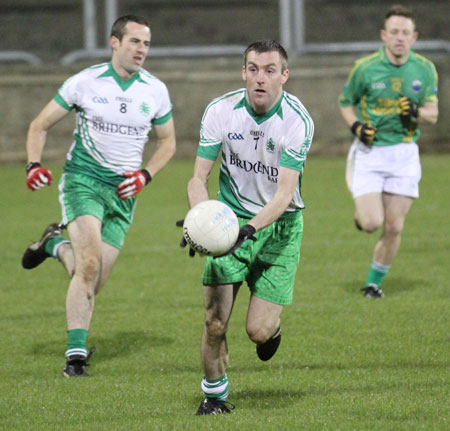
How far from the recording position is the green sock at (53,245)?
7691 millimetres

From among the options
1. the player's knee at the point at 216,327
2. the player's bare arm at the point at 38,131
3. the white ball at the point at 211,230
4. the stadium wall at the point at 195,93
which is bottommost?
Answer: the player's knee at the point at 216,327

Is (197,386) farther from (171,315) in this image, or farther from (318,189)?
(318,189)

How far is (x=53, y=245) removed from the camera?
7.73 metres

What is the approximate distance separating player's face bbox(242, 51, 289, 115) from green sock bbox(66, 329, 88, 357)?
7.31ft

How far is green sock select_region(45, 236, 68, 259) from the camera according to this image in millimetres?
7691

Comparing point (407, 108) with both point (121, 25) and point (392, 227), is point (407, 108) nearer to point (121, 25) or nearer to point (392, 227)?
point (392, 227)

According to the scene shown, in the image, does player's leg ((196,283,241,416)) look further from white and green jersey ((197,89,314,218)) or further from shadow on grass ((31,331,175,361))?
shadow on grass ((31,331,175,361))

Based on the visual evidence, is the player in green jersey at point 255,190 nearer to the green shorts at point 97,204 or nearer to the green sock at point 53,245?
the green shorts at point 97,204

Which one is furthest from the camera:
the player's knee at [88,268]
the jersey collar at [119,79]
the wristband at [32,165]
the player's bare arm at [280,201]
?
the jersey collar at [119,79]

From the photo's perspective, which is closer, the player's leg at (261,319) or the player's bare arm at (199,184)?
the player's bare arm at (199,184)

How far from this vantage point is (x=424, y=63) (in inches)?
362

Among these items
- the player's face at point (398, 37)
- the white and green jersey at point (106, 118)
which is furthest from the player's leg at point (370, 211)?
the white and green jersey at point (106, 118)

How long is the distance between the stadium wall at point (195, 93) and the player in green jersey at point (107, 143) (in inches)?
548

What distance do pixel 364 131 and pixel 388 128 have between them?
47 centimetres
